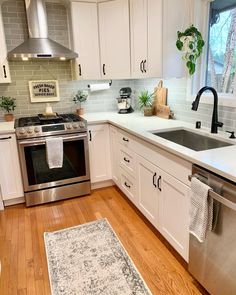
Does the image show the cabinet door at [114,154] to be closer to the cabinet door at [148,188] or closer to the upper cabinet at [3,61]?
the cabinet door at [148,188]

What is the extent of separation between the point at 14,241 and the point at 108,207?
3.37 feet

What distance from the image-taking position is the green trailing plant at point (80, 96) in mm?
3340

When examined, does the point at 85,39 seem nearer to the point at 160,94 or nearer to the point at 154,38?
the point at 154,38

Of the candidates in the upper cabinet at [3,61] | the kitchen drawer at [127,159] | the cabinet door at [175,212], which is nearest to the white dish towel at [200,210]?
Result: the cabinet door at [175,212]

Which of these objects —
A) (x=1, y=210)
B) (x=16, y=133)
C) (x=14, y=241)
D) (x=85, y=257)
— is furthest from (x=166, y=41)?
(x=1, y=210)

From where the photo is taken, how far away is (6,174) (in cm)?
272

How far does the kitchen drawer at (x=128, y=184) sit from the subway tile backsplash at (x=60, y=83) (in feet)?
2.88

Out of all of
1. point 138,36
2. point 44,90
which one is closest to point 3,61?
point 44,90

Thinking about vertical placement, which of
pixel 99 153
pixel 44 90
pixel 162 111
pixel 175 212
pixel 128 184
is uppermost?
pixel 44 90

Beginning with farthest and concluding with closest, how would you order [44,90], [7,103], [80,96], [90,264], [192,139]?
1. [80,96]
2. [44,90]
3. [7,103]
4. [192,139]
5. [90,264]

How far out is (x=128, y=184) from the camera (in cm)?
270

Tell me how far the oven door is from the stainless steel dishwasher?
1.68m

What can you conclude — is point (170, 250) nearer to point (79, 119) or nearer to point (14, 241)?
point (14, 241)

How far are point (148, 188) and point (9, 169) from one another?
1587mm
